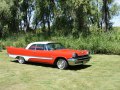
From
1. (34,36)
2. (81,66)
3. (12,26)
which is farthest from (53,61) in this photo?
(12,26)

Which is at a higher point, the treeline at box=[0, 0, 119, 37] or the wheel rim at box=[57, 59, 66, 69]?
the treeline at box=[0, 0, 119, 37]

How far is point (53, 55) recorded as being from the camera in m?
15.0

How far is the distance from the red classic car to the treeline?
16826mm

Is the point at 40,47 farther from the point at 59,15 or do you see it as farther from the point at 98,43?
the point at 59,15

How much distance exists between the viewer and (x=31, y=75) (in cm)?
1301

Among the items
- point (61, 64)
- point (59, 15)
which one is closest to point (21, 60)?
point (61, 64)

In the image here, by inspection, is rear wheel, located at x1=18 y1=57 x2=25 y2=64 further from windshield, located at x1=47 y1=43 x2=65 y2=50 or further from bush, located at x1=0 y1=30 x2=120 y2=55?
bush, located at x1=0 y1=30 x2=120 y2=55

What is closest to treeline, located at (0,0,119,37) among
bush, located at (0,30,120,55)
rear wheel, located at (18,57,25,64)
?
bush, located at (0,30,120,55)

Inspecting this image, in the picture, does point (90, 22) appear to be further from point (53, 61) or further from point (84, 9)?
point (53, 61)

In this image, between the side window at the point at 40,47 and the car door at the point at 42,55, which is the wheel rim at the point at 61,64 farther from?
the side window at the point at 40,47

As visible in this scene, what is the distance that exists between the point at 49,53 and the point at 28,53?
1.98m

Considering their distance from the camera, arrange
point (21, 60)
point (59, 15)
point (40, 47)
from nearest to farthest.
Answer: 1. point (40, 47)
2. point (21, 60)
3. point (59, 15)

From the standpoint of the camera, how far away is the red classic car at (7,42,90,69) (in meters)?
14.4

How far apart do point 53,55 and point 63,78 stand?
9.89 ft
